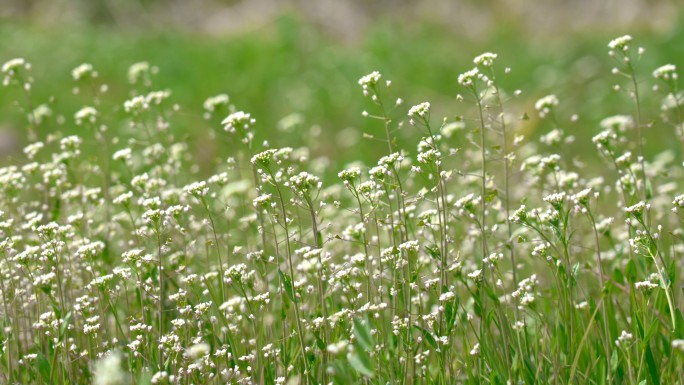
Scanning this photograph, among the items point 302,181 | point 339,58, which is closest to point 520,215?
point 302,181

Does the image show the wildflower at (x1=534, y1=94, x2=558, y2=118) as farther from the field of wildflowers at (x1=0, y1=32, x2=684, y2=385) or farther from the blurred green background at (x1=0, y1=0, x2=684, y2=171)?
the blurred green background at (x1=0, y1=0, x2=684, y2=171)

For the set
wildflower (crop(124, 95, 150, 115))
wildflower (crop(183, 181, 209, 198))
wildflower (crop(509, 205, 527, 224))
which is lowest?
wildflower (crop(509, 205, 527, 224))

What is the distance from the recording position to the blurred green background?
355 inches

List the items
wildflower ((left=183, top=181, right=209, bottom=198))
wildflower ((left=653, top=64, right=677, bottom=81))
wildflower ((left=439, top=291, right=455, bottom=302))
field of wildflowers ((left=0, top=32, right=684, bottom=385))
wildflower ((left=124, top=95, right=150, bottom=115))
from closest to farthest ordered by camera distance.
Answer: wildflower ((left=439, top=291, right=455, bottom=302)), field of wildflowers ((left=0, top=32, right=684, bottom=385)), wildflower ((left=183, top=181, right=209, bottom=198)), wildflower ((left=653, top=64, right=677, bottom=81)), wildflower ((left=124, top=95, right=150, bottom=115))

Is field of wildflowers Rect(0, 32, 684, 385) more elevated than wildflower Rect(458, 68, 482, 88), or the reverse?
wildflower Rect(458, 68, 482, 88)

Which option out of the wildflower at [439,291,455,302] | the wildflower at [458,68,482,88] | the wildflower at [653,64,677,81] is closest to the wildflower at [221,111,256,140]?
the wildflower at [458,68,482,88]

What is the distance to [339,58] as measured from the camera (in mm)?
10883

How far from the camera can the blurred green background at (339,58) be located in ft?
29.6

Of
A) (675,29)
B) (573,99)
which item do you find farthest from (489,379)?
(675,29)

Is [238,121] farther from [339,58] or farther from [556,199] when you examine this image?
[339,58]

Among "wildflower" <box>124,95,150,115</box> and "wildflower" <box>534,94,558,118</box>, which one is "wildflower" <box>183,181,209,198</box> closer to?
"wildflower" <box>124,95,150,115</box>

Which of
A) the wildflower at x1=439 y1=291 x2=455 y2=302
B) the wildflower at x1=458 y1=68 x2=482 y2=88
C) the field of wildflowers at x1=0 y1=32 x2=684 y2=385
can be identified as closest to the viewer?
the wildflower at x1=439 y1=291 x2=455 y2=302

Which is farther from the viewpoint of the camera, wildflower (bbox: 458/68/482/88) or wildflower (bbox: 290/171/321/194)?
wildflower (bbox: 458/68/482/88)

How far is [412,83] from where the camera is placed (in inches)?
412
